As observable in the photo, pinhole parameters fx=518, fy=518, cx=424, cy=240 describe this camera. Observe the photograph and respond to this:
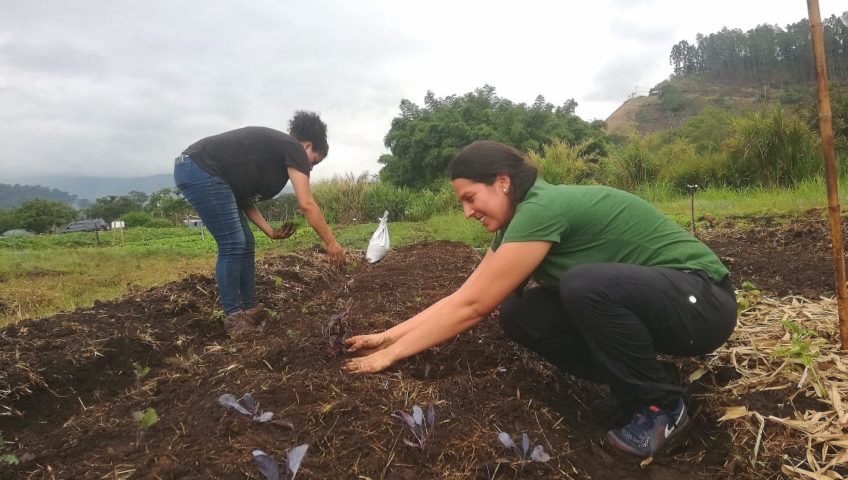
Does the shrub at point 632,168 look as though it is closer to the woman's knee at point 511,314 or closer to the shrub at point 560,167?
the shrub at point 560,167

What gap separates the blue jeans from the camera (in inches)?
126

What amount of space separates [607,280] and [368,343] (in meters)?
1.04

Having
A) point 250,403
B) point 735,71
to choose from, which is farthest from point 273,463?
point 735,71

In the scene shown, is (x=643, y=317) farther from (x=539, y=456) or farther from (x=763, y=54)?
(x=763, y=54)

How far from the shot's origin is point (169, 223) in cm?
3234

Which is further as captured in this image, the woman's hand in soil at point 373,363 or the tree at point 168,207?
the tree at point 168,207

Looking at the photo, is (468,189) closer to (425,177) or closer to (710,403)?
(710,403)

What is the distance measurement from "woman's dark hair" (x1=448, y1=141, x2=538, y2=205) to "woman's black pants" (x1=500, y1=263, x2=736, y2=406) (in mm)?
355

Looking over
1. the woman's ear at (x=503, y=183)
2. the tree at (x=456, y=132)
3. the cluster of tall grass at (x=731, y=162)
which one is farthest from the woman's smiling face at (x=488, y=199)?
the tree at (x=456, y=132)

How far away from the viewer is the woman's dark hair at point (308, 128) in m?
3.54

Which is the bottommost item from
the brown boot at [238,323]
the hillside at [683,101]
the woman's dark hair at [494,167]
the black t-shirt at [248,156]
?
the brown boot at [238,323]

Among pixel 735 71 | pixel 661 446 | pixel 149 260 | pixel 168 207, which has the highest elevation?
pixel 735 71

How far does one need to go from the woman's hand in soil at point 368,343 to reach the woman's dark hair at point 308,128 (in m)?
1.78

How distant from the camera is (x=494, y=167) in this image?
1.85 m
